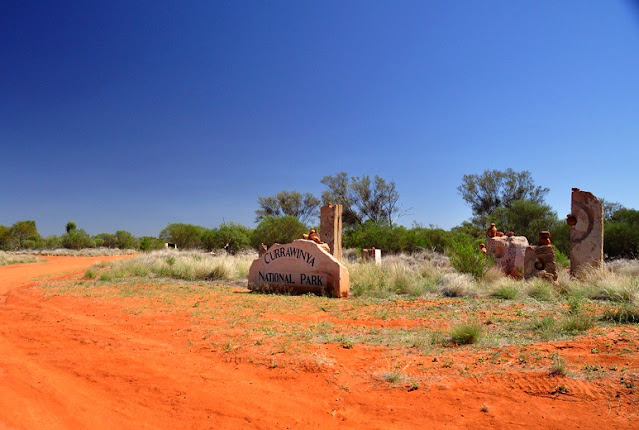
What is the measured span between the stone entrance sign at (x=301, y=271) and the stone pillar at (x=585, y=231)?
670cm

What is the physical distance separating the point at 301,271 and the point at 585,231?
26.0ft

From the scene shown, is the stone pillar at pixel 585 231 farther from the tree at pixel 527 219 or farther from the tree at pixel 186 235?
the tree at pixel 186 235

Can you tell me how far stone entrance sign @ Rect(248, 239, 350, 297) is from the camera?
9.87 metres

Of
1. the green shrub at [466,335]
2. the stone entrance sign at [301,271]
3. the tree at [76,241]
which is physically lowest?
the green shrub at [466,335]

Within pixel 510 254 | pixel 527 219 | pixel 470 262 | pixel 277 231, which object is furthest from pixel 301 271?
pixel 527 219

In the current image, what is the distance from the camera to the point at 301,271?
10383 mm

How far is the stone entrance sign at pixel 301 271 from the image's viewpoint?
32.4ft

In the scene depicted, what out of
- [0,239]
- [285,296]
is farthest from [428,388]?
[0,239]

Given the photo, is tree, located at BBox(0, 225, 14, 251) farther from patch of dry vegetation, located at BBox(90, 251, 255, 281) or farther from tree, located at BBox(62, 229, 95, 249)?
patch of dry vegetation, located at BBox(90, 251, 255, 281)

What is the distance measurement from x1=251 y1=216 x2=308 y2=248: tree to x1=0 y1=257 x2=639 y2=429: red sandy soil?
22913 mm

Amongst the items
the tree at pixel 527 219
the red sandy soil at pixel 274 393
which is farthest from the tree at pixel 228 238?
the red sandy soil at pixel 274 393

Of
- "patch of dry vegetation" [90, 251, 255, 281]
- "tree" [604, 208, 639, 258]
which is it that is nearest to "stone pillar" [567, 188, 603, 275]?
"tree" [604, 208, 639, 258]

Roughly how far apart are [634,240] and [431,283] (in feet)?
48.5

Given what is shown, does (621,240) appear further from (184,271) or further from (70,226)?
(70,226)
